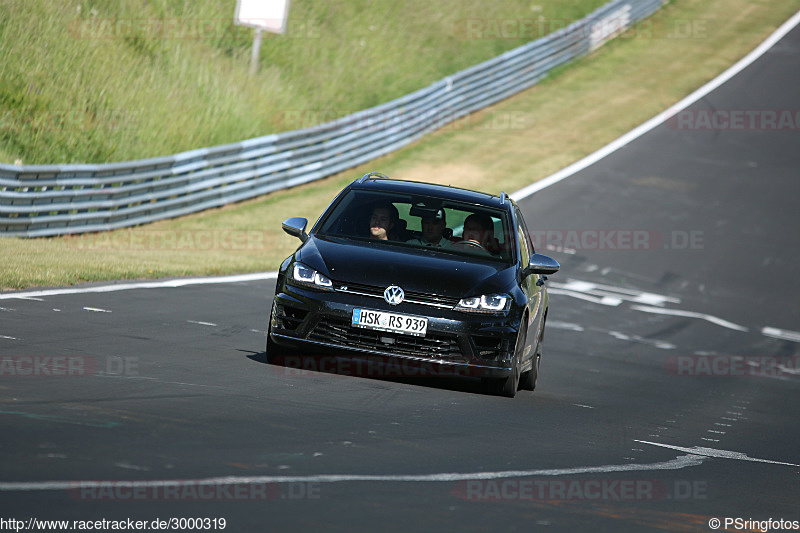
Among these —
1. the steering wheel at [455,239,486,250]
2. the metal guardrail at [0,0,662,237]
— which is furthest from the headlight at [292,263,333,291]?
the metal guardrail at [0,0,662,237]

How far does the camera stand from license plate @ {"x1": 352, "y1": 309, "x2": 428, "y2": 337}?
29.3ft

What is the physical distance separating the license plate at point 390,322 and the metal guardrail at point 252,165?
33.0 ft

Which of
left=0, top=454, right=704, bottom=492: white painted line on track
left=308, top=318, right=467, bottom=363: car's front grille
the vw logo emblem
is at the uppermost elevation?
the vw logo emblem

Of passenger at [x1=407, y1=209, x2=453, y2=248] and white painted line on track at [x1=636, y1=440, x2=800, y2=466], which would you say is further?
passenger at [x1=407, y1=209, x2=453, y2=248]

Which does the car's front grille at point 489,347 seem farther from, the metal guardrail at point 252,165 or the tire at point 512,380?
the metal guardrail at point 252,165

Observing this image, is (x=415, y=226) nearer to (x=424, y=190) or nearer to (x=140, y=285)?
(x=424, y=190)

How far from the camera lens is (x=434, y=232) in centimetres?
→ 1019

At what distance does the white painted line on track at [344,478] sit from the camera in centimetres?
520

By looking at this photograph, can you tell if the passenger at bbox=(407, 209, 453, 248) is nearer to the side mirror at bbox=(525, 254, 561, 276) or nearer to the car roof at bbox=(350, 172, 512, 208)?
the car roof at bbox=(350, 172, 512, 208)

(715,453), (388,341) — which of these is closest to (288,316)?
(388,341)

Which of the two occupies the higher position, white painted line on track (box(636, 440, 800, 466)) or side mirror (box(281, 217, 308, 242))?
side mirror (box(281, 217, 308, 242))

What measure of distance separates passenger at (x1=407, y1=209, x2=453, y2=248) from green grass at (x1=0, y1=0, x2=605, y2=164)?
1365 cm

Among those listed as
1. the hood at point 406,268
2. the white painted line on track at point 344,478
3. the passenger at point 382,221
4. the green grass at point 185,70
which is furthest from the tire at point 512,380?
the green grass at point 185,70

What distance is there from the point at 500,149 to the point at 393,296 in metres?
23.8
